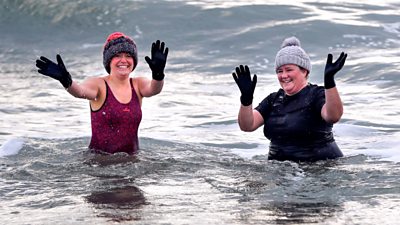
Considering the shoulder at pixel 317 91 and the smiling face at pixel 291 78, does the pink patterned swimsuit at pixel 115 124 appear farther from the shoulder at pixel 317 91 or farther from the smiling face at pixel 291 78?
the shoulder at pixel 317 91

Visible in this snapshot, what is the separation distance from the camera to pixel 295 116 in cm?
714

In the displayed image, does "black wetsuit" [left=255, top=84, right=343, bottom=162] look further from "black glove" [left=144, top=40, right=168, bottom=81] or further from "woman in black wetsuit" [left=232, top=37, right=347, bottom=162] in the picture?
"black glove" [left=144, top=40, right=168, bottom=81]

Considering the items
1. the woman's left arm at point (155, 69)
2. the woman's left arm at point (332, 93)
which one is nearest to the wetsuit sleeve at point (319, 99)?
the woman's left arm at point (332, 93)

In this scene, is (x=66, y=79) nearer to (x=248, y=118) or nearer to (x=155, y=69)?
(x=155, y=69)

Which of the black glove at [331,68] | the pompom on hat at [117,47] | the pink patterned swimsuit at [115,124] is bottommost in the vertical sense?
the pink patterned swimsuit at [115,124]

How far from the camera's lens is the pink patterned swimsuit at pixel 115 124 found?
309 inches

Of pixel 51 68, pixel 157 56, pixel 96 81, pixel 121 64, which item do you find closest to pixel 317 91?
pixel 157 56

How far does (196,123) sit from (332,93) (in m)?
3.92

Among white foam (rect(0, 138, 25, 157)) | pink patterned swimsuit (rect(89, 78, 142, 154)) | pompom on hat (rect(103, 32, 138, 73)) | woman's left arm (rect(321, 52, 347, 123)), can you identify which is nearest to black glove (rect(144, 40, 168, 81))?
pompom on hat (rect(103, 32, 138, 73))

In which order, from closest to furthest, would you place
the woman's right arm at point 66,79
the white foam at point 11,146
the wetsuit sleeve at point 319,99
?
the wetsuit sleeve at point 319,99 → the woman's right arm at point 66,79 → the white foam at point 11,146

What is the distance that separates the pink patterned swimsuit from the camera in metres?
7.84

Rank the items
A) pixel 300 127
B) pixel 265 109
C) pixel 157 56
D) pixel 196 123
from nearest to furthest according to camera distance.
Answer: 1. pixel 300 127
2. pixel 265 109
3. pixel 157 56
4. pixel 196 123

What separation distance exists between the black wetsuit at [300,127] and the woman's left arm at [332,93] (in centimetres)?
25

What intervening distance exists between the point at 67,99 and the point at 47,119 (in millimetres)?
1276
